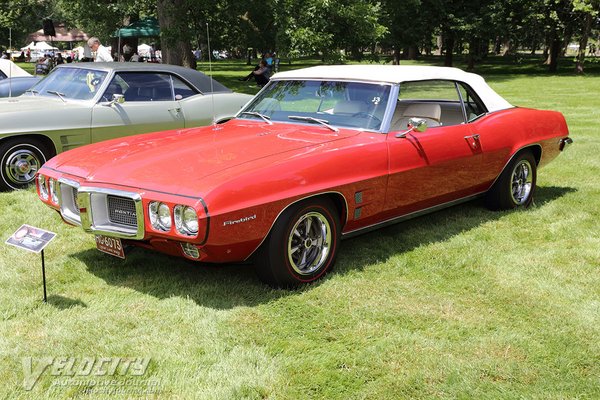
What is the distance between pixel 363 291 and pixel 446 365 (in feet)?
3.41

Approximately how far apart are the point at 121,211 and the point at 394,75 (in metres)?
2.50

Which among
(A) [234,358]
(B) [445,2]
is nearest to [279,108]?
(A) [234,358]

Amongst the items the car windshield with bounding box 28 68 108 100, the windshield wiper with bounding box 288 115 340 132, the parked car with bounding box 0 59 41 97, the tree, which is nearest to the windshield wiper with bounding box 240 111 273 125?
the windshield wiper with bounding box 288 115 340 132

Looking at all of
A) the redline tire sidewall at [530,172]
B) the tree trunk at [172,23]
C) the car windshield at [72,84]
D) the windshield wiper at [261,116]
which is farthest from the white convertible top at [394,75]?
the tree trunk at [172,23]

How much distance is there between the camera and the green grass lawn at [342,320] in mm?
3121

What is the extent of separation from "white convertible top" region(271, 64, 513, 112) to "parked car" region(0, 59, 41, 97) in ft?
18.7

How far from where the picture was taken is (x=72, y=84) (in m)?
7.64

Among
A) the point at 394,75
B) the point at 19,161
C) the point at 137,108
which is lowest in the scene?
the point at 19,161

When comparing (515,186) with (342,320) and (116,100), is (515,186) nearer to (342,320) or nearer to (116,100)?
(342,320)

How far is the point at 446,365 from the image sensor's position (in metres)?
3.28

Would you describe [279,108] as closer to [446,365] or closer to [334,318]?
Result: [334,318]

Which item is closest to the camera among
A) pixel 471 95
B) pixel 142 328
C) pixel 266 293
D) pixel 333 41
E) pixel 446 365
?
pixel 446 365

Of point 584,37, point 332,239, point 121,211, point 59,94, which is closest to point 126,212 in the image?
point 121,211

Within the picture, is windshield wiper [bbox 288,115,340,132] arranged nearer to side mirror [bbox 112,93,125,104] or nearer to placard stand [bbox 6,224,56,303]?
placard stand [bbox 6,224,56,303]
